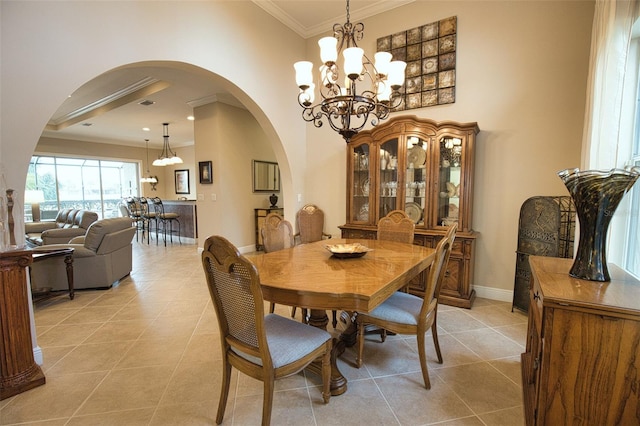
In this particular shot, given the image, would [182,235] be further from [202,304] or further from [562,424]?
[562,424]

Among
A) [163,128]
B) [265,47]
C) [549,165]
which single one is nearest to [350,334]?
[549,165]

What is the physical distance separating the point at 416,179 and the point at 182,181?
29.3 ft

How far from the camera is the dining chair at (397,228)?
9.64 ft

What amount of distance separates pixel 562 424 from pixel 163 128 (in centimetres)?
889

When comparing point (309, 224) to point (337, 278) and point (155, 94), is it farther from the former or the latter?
point (155, 94)

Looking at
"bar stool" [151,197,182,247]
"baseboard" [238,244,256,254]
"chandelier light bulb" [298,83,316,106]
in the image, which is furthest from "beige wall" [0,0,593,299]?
"bar stool" [151,197,182,247]

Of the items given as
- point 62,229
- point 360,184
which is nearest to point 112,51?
point 360,184

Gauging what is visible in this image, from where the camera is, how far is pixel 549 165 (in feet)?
9.64

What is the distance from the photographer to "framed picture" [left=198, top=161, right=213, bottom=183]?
5395 mm

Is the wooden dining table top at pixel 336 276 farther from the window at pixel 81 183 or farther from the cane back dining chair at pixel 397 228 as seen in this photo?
the window at pixel 81 183

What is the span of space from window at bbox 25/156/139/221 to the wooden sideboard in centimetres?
995

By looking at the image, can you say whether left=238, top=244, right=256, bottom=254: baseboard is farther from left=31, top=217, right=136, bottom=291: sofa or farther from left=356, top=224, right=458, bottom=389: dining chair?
left=356, top=224, right=458, bottom=389: dining chair

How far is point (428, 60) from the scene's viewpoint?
3.46 m

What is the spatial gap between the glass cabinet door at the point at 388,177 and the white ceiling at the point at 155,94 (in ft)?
6.00
